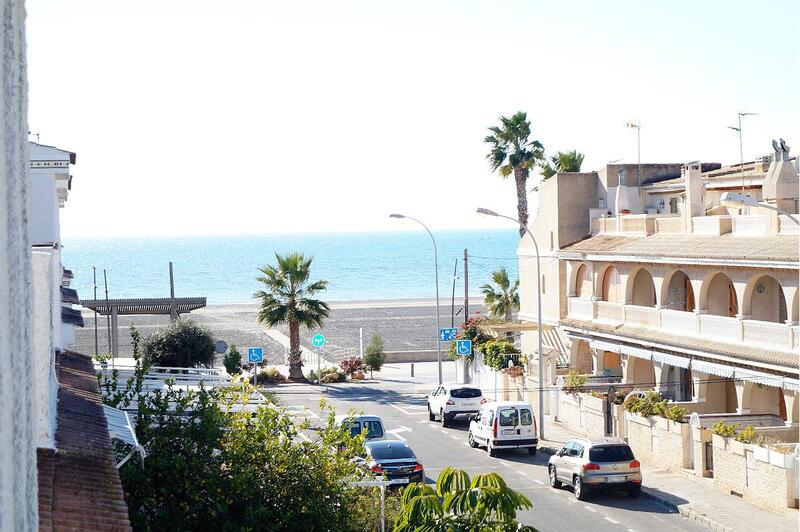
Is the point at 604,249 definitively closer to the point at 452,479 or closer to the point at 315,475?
the point at 315,475

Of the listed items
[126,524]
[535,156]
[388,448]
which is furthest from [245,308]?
[126,524]

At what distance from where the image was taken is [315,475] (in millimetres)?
13695

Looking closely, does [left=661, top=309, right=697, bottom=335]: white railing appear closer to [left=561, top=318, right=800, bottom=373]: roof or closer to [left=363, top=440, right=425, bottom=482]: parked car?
[left=561, top=318, right=800, bottom=373]: roof

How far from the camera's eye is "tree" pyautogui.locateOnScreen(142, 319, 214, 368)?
45312 millimetres

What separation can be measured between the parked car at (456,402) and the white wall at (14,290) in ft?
113

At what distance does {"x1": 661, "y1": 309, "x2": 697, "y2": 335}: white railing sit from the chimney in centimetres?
329

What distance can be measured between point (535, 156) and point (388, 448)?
1219 inches

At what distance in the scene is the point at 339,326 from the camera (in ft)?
334

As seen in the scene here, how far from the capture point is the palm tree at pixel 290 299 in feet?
169

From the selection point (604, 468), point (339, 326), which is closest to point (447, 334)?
point (604, 468)

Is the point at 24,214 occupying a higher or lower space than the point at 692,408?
higher

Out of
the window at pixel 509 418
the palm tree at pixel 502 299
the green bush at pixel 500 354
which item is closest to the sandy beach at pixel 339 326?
the palm tree at pixel 502 299

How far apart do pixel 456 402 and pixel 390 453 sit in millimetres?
13317

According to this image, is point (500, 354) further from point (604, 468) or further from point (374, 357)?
point (604, 468)
